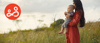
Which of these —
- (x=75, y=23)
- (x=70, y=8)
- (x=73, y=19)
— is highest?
(x=70, y=8)

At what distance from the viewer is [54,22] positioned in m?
3.81

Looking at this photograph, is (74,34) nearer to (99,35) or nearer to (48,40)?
(48,40)

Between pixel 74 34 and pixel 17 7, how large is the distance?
2.71m

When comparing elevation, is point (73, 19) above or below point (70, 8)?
below

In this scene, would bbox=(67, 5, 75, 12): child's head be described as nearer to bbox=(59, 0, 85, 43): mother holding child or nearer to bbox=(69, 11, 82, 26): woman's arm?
bbox=(59, 0, 85, 43): mother holding child

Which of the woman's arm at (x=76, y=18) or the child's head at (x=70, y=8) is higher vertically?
the child's head at (x=70, y=8)

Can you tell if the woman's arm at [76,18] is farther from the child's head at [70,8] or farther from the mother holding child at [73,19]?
the child's head at [70,8]

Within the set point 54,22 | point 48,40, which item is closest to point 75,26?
point 54,22

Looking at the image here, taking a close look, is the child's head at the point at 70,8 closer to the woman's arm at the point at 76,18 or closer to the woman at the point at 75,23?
the woman at the point at 75,23

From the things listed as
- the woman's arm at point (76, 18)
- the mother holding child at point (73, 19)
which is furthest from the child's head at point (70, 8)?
the woman's arm at point (76, 18)

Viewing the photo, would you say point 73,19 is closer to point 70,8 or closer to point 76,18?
point 76,18

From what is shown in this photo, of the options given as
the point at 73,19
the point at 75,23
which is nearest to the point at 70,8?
the point at 73,19

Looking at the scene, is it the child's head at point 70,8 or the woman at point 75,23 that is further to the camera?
the child's head at point 70,8

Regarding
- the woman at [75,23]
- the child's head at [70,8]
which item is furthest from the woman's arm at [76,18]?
the child's head at [70,8]
